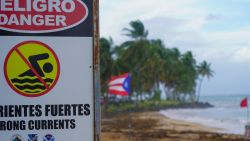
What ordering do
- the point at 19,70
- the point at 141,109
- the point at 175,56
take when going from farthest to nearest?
1. the point at 175,56
2. the point at 141,109
3. the point at 19,70

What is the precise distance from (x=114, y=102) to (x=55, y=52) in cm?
8383

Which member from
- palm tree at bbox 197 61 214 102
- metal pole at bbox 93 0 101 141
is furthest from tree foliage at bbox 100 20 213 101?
metal pole at bbox 93 0 101 141

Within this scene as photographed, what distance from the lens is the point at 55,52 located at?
139 inches

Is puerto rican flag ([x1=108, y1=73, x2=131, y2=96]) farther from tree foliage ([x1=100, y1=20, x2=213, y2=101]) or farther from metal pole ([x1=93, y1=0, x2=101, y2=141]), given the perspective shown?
tree foliage ([x1=100, y1=20, x2=213, y2=101])

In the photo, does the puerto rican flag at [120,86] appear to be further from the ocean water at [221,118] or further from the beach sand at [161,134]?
the ocean water at [221,118]

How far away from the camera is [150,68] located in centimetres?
8262

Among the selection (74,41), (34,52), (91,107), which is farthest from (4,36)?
(91,107)

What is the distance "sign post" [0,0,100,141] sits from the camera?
348 centimetres

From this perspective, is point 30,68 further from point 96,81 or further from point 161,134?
point 161,134

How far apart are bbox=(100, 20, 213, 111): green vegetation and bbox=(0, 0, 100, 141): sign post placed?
214ft

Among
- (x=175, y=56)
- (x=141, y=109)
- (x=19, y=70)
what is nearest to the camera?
(x=19, y=70)

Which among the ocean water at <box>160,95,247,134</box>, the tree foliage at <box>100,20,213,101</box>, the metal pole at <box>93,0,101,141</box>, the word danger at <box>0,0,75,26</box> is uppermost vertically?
the tree foliage at <box>100,20,213,101</box>

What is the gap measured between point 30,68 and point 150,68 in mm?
79278

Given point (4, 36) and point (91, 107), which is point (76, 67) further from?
point (4, 36)
